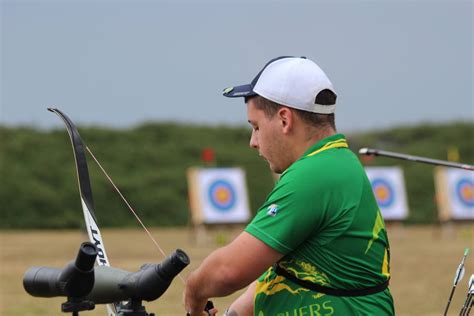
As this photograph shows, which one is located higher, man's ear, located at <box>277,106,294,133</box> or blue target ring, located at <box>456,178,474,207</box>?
man's ear, located at <box>277,106,294,133</box>

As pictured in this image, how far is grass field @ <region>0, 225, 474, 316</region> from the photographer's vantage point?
7811mm

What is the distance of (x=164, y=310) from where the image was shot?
730 cm

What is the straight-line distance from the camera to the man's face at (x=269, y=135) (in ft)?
7.95

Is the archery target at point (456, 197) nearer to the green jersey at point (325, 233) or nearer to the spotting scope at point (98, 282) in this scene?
the green jersey at point (325, 233)

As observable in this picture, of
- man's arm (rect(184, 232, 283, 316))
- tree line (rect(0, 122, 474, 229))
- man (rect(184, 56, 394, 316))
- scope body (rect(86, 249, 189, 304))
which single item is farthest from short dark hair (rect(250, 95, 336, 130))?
tree line (rect(0, 122, 474, 229))

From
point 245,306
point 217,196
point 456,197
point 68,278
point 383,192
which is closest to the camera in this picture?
point 68,278

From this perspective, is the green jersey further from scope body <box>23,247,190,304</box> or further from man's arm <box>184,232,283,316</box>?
scope body <box>23,247,190,304</box>

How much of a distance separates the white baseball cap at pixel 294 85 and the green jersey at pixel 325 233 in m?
0.11

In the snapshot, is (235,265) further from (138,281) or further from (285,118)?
(285,118)

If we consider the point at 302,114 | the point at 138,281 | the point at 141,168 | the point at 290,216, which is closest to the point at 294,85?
the point at 302,114

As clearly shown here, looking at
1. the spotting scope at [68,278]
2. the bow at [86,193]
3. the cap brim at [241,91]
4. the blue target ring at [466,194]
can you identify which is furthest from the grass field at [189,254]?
the spotting scope at [68,278]

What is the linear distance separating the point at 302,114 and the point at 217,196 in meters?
16.2

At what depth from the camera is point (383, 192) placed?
1956 cm

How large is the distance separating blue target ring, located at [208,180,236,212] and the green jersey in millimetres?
15901
